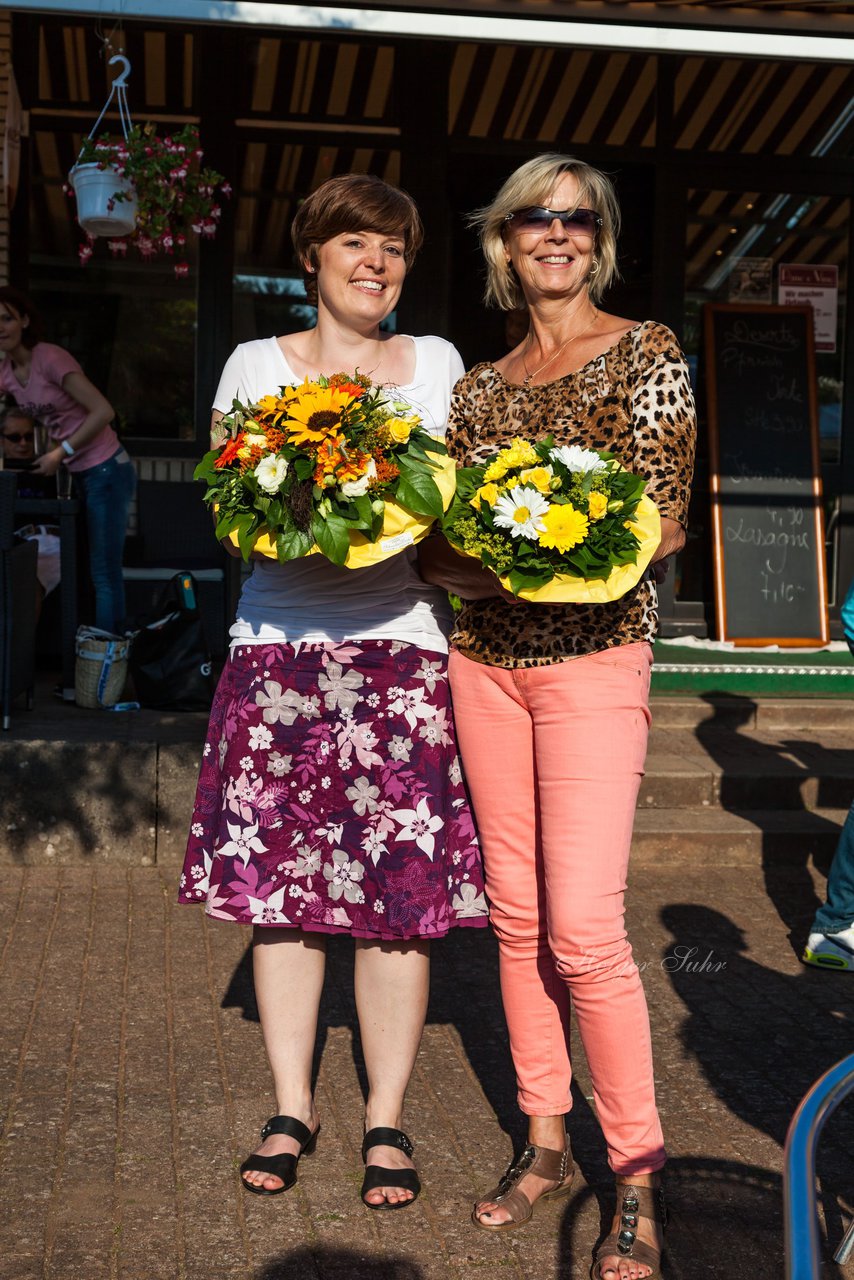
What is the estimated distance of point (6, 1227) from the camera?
3.11 metres

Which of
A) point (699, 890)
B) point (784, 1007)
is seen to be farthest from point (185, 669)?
point (784, 1007)

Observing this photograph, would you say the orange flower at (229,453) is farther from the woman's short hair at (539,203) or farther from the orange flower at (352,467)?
the woman's short hair at (539,203)

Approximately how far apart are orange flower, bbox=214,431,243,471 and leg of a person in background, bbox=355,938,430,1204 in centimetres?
112

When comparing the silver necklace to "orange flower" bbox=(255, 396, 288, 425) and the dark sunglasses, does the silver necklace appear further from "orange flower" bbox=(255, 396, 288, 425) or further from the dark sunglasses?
"orange flower" bbox=(255, 396, 288, 425)

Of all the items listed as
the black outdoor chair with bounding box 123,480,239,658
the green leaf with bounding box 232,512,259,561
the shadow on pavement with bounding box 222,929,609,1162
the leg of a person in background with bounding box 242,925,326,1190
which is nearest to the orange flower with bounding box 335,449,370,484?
the green leaf with bounding box 232,512,259,561

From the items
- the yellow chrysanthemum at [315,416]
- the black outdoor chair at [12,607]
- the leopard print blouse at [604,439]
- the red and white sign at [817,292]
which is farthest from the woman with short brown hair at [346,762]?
the red and white sign at [817,292]

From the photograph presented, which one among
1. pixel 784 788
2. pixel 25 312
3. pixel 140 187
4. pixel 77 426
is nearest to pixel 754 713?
pixel 784 788

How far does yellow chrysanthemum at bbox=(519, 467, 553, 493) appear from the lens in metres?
2.81

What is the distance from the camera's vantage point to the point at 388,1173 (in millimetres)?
3291

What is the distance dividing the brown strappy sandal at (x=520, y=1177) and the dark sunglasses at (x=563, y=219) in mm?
1967

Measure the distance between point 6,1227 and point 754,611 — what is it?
706 cm

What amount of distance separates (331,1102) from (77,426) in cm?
484

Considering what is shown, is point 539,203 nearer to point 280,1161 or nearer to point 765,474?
point 280,1161

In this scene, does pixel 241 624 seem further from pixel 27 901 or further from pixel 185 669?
pixel 185 669
